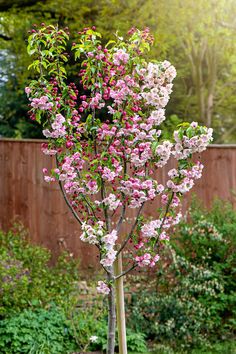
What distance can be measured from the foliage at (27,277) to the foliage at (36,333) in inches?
7.8

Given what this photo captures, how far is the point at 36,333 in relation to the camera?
18.4 feet

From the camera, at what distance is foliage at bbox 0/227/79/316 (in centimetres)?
605

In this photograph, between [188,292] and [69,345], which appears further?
[188,292]

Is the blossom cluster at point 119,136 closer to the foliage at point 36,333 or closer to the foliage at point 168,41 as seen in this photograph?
the foliage at point 36,333

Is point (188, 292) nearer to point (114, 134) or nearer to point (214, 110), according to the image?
point (114, 134)

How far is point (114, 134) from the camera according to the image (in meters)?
3.79

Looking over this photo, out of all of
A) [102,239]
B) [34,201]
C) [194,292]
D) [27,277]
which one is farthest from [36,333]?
[34,201]

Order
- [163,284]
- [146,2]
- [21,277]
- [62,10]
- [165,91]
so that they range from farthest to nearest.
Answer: [62,10]
[146,2]
[163,284]
[21,277]
[165,91]

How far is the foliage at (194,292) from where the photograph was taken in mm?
6273

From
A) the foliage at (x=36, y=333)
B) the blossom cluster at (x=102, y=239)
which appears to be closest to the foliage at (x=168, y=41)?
the foliage at (x=36, y=333)

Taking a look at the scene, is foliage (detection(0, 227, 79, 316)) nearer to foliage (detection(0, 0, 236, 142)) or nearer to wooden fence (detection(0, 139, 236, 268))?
wooden fence (detection(0, 139, 236, 268))

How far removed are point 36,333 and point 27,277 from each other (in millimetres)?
815

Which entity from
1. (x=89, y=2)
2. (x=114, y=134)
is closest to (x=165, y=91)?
(x=114, y=134)

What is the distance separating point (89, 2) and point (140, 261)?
25.2 ft
